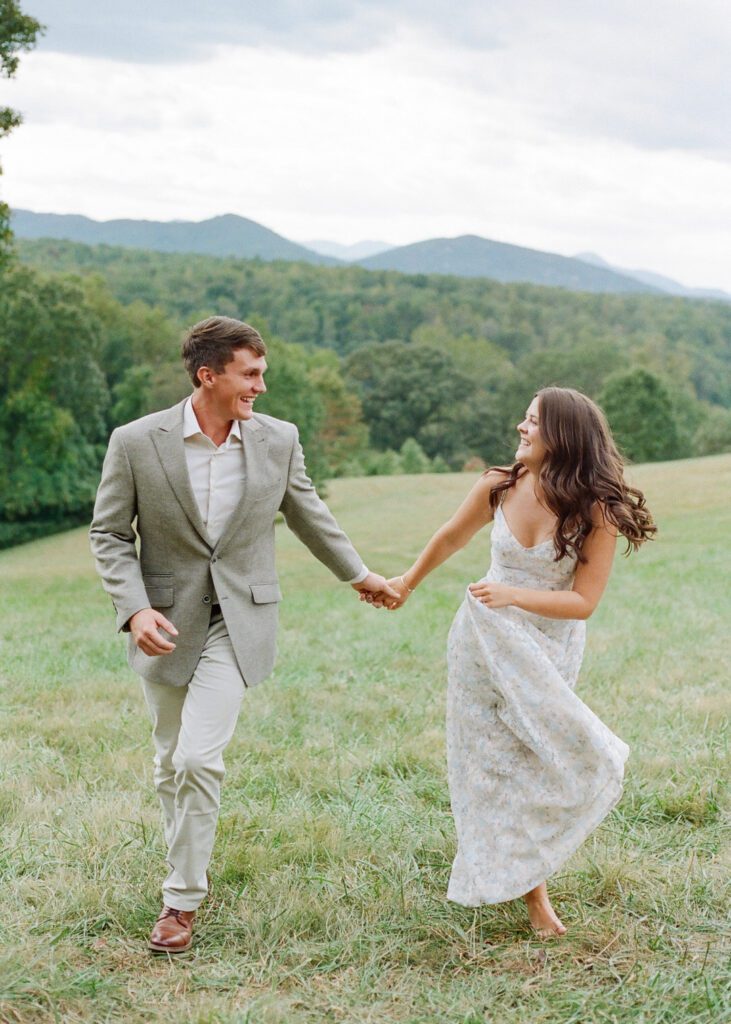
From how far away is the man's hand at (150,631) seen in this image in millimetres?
4270

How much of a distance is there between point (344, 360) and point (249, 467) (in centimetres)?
7798

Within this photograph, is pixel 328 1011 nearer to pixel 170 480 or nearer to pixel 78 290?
pixel 170 480

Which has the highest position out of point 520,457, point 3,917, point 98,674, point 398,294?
point 398,294

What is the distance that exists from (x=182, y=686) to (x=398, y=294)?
4339 inches

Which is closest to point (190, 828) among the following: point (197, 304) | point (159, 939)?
point (159, 939)

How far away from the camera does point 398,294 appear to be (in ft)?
368

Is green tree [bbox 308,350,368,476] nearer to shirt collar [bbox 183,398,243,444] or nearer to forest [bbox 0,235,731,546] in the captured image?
forest [bbox 0,235,731,546]

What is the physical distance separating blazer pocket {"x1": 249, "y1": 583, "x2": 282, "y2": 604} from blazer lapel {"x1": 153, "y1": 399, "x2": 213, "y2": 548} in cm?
27

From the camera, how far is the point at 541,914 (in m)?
4.32

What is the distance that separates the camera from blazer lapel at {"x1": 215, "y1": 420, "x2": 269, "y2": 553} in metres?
4.58

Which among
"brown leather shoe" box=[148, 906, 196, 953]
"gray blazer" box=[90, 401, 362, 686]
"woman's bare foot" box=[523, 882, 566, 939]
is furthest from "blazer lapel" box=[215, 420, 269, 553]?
"woman's bare foot" box=[523, 882, 566, 939]

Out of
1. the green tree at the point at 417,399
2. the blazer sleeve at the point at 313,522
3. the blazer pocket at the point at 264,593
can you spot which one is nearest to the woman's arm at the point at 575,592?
the blazer sleeve at the point at 313,522

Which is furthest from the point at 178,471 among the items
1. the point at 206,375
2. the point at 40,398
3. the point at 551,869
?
the point at 40,398

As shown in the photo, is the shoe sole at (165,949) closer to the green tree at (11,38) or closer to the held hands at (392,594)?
the held hands at (392,594)
